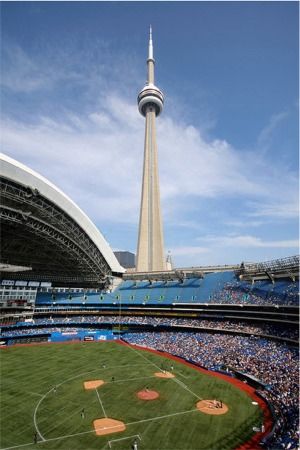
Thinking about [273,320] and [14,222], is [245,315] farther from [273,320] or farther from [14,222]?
[14,222]

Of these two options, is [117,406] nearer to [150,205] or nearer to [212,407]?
[212,407]

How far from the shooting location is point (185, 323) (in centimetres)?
6206

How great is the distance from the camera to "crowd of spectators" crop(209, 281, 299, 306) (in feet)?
156

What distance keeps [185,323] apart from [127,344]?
39.5 feet

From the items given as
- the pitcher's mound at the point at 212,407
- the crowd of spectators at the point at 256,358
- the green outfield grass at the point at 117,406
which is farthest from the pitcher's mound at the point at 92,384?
the crowd of spectators at the point at 256,358

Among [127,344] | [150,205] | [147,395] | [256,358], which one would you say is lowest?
[127,344]

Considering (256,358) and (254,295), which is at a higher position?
(254,295)

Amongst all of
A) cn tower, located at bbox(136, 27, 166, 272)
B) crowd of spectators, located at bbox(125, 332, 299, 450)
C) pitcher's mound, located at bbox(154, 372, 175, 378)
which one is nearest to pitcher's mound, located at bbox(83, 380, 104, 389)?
pitcher's mound, located at bbox(154, 372, 175, 378)

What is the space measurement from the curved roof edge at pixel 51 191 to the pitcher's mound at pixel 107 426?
34.0 meters

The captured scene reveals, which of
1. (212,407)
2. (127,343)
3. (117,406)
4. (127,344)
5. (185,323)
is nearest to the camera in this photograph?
(212,407)

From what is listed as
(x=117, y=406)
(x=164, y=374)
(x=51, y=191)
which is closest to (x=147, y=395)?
(x=117, y=406)

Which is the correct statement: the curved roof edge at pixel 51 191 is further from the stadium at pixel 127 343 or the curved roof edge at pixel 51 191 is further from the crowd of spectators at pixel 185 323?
the crowd of spectators at pixel 185 323

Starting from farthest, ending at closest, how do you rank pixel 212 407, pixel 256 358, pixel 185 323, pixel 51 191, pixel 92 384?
pixel 185 323 < pixel 51 191 < pixel 256 358 < pixel 92 384 < pixel 212 407

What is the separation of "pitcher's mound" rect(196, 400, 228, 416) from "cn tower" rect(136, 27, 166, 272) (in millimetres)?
73828
